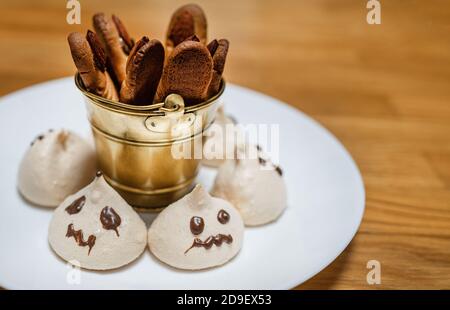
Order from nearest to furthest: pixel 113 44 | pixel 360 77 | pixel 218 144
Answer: pixel 113 44, pixel 218 144, pixel 360 77

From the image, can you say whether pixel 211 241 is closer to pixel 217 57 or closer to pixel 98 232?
pixel 98 232

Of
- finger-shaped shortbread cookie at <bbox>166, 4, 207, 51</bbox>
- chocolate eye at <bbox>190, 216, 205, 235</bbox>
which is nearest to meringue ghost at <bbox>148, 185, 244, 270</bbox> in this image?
chocolate eye at <bbox>190, 216, 205, 235</bbox>

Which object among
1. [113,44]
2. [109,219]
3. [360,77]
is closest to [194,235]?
[109,219]

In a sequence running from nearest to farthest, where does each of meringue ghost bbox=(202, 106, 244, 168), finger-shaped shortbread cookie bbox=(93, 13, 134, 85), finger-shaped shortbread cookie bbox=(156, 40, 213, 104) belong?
1. finger-shaped shortbread cookie bbox=(156, 40, 213, 104)
2. finger-shaped shortbread cookie bbox=(93, 13, 134, 85)
3. meringue ghost bbox=(202, 106, 244, 168)

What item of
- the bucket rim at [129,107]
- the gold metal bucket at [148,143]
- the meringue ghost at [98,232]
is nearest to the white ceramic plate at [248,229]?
the meringue ghost at [98,232]

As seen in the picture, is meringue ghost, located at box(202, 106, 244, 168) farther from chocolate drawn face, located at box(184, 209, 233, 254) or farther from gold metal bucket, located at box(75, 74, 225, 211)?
chocolate drawn face, located at box(184, 209, 233, 254)
